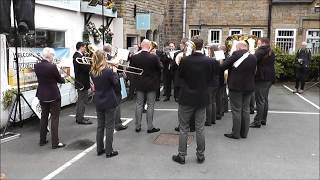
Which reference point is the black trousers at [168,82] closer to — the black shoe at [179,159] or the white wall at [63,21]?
the white wall at [63,21]

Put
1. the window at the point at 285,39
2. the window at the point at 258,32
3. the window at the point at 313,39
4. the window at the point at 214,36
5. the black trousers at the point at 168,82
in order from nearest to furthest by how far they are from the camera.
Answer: the black trousers at the point at 168,82, the window at the point at 313,39, the window at the point at 285,39, the window at the point at 258,32, the window at the point at 214,36

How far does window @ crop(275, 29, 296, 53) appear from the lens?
71.0ft

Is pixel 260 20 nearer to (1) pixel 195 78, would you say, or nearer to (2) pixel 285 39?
(2) pixel 285 39

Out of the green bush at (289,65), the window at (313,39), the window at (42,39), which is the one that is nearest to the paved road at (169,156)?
the window at (42,39)

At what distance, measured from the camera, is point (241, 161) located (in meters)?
6.46

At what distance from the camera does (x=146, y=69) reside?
816 centimetres

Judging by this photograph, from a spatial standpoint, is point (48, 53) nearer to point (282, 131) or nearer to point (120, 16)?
point (282, 131)

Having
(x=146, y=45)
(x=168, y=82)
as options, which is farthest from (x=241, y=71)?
(x=168, y=82)

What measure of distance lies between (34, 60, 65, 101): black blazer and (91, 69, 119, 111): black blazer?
0.90 m

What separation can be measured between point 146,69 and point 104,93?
1.87 m

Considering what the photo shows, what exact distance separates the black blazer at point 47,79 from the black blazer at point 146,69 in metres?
1.72

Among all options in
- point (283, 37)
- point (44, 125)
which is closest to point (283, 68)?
point (283, 37)

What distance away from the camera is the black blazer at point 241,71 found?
766 centimetres

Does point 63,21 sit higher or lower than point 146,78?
higher
